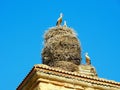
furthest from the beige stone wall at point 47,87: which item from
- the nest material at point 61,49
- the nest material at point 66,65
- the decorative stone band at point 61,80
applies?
the nest material at point 61,49

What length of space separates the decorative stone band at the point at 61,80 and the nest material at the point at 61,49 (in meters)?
5.00

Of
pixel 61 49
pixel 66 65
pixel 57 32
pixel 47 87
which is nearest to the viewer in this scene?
pixel 47 87

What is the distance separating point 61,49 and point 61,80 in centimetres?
698

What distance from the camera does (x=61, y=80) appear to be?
8234mm

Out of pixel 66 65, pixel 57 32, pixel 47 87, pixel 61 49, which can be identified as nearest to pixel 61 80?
pixel 47 87

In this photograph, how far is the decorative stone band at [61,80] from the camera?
814 cm

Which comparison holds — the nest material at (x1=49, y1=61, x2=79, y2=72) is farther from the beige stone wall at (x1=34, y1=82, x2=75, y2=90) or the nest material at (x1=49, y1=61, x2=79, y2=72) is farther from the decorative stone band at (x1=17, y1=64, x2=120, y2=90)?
the beige stone wall at (x1=34, y1=82, x2=75, y2=90)

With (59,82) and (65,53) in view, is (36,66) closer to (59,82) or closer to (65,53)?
(59,82)

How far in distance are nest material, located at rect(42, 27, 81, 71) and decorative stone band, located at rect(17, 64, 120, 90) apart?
16.4 ft

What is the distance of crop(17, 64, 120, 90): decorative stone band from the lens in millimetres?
8141

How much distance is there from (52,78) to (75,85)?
59 cm

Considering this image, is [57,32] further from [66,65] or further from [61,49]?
[66,65]

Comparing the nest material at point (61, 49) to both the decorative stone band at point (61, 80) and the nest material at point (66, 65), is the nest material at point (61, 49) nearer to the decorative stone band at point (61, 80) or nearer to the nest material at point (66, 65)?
the nest material at point (66, 65)

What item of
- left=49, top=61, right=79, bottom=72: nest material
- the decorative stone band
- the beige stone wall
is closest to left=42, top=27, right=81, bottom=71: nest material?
left=49, top=61, right=79, bottom=72: nest material
